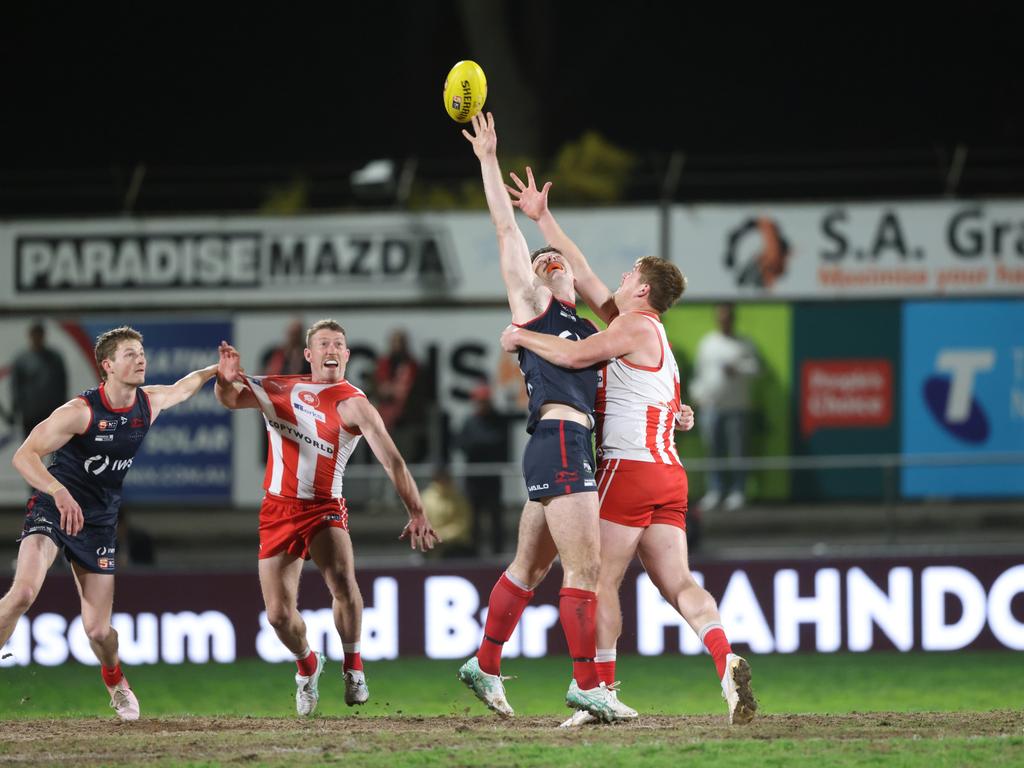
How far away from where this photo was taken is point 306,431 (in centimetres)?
880

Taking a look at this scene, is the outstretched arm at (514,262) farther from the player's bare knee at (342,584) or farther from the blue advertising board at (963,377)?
the blue advertising board at (963,377)

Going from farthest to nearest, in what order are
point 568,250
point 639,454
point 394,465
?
point 394,465, point 568,250, point 639,454

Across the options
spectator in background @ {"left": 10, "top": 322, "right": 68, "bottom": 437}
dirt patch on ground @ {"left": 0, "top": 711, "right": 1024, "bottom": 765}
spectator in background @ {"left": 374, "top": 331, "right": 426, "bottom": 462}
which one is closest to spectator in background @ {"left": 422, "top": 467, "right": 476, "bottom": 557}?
spectator in background @ {"left": 374, "top": 331, "right": 426, "bottom": 462}

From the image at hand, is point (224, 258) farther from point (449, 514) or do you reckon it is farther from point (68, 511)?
point (68, 511)

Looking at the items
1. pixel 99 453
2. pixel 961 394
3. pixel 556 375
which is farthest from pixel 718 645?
pixel 961 394

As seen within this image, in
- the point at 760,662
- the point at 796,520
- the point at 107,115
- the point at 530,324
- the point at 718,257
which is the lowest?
the point at 760,662

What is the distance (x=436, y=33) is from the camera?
26578mm

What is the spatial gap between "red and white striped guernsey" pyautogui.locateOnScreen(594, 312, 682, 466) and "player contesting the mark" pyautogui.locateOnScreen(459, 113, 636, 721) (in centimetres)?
10

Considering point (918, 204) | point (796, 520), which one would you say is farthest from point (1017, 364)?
point (796, 520)

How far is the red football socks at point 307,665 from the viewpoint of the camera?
355 inches

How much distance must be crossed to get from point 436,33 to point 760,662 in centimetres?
1644

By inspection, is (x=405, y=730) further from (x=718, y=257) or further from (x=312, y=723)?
(x=718, y=257)

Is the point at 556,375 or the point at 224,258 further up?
the point at 224,258

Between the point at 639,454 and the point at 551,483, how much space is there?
51cm
